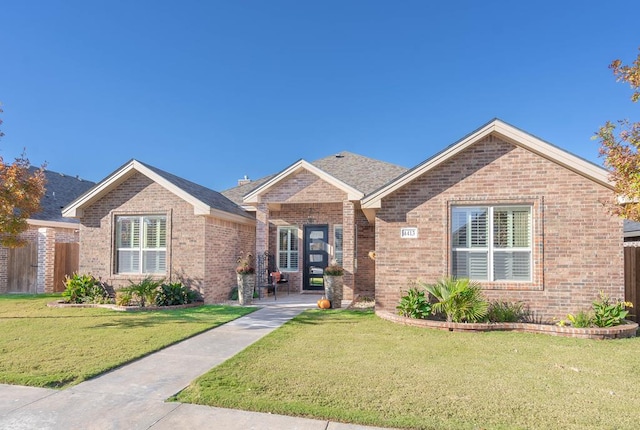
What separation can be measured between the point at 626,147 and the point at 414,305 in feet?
17.1

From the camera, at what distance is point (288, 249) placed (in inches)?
601

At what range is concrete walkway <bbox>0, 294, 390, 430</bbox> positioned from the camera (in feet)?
12.2

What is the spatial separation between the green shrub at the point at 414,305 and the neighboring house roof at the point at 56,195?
47.0 ft

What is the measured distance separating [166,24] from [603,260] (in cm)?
1611

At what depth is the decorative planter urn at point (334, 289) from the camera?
1097cm

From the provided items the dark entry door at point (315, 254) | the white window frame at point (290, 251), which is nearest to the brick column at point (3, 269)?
the white window frame at point (290, 251)

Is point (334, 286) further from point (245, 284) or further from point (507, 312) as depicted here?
point (507, 312)

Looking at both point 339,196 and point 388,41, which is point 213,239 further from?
point 388,41

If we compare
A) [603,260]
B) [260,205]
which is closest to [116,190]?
[260,205]

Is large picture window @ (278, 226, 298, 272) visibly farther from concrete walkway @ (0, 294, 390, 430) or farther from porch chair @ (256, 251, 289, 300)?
concrete walkway @ (0, 294, 390, 430)

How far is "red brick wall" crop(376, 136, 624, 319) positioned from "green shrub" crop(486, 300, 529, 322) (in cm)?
17

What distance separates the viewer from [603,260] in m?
8.34

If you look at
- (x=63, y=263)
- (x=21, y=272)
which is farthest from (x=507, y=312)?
(x=21, y=272)

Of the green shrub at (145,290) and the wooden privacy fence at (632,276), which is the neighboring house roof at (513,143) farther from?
the green shrub at (145,290)
